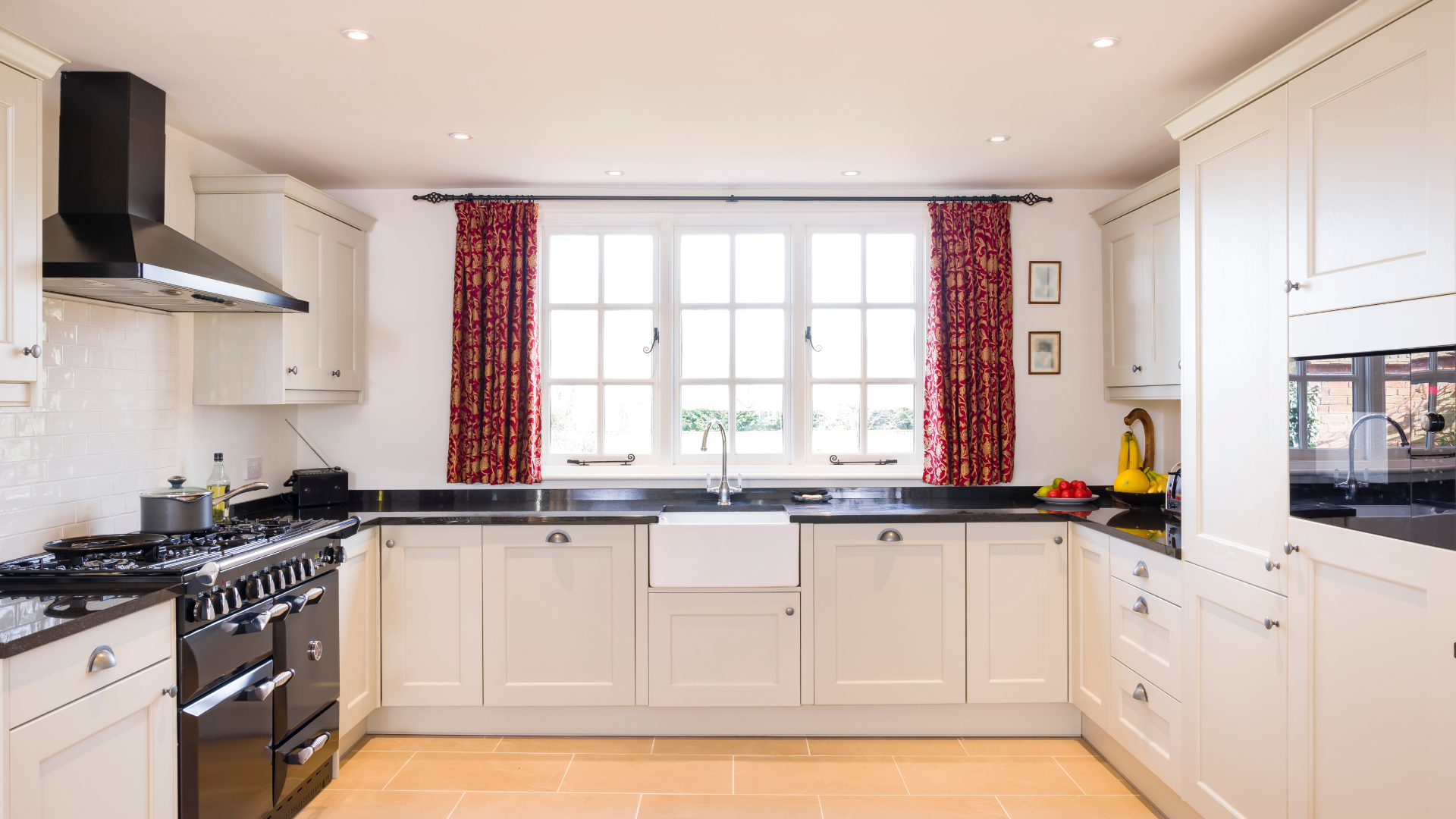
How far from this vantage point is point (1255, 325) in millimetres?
2074

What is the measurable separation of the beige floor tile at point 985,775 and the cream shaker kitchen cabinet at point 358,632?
213 centimetres

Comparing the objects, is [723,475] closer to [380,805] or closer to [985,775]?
[985,775]

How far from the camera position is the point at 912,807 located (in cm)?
265

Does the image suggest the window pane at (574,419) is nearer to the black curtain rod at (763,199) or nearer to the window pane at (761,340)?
the window pane at (761,340)

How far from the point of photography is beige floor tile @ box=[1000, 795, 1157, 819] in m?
2.59

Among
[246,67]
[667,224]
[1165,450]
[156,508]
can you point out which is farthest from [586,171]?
[1165,450]

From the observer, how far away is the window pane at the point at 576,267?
3.79 m

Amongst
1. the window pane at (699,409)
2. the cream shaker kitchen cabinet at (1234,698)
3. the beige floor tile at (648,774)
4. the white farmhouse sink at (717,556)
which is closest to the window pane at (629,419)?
the window pane at (699,409)

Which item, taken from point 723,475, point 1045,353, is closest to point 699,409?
point 723,475

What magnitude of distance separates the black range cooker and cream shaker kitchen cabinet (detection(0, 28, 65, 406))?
499 millimetres

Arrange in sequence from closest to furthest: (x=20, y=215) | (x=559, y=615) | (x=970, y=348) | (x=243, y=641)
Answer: (x=20, y=215) → (x=243, y=641) → (x=559, y=615) → (x=970, y=348)

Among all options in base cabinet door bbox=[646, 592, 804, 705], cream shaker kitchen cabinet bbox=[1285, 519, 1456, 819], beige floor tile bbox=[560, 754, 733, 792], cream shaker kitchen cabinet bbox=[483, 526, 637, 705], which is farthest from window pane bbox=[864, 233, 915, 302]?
beige floor tile bbox=[560, 754, 733, 792]

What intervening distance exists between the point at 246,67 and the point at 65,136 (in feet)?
2.08

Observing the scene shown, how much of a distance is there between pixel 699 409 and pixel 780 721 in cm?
149
